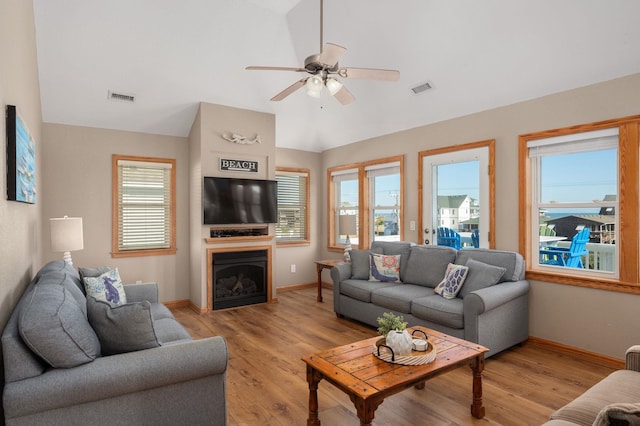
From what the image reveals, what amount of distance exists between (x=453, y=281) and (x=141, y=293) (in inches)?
127

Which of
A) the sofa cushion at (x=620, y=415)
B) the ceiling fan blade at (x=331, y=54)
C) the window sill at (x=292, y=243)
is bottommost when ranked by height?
the sofa cushion at (x=620, y=415)

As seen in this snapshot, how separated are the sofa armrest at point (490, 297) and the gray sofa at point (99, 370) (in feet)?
7.49

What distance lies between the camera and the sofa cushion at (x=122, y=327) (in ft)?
6.30

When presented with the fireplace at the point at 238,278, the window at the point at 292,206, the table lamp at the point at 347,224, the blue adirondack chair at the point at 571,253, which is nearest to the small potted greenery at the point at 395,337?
the blue adirondack chair at the point at 571,253

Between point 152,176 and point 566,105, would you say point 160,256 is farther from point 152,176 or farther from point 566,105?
point 566,105

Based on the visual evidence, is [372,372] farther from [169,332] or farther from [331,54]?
[331,54]

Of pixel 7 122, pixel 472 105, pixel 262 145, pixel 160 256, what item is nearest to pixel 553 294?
pixel 472 105

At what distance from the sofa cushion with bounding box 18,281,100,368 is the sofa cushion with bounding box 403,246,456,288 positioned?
3.44m

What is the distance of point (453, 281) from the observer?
12.5 feet

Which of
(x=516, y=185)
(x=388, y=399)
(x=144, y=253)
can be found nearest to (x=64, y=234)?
(x=144, y=253)

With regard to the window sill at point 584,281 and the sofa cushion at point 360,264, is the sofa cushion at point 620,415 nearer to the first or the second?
the window sill at point 584,281

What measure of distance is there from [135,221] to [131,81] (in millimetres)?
1956

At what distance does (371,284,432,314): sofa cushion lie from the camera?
3.91 m

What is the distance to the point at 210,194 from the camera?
511 centimetres
